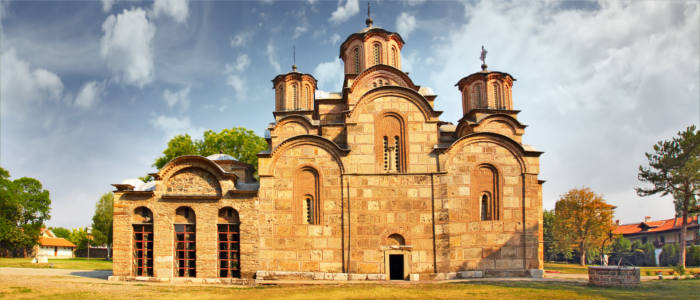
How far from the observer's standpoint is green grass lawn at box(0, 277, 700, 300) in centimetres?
1330

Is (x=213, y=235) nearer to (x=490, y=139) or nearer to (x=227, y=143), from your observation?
(x=490, y=139)

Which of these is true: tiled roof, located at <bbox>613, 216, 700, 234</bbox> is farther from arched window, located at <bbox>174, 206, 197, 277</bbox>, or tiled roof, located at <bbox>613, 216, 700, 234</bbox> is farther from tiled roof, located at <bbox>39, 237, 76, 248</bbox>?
tiled roof, located at <bbox>39, 237, 76, 248</bbox>

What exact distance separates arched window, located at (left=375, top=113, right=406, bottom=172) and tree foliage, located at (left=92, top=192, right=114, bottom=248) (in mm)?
34552

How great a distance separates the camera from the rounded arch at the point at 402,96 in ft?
62.1

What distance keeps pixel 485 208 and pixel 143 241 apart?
49.3 ft

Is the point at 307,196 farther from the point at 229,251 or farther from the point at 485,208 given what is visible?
the point at 485,208

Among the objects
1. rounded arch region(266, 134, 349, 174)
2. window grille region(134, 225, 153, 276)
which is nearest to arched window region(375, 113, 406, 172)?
rounded arch region(266, 134, 349, 174)

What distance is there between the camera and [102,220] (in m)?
42.3

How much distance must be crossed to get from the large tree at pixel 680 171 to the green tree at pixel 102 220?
47631mm

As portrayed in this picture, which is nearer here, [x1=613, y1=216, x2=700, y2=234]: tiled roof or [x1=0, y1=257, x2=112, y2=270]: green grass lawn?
[x1=0, y1=257, x2=112, y2=270]: green grass lawn

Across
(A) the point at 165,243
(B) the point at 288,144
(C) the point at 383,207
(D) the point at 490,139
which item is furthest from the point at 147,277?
(D) the point at 490,139

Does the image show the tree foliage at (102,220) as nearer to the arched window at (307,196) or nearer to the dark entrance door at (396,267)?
the arched window at (307,196)

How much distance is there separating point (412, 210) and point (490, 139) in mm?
4803

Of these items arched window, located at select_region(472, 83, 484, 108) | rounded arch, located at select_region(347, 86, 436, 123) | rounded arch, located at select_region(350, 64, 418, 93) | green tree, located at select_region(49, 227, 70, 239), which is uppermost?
rounded arch, located at select_region(350, 64, 418, 93)
